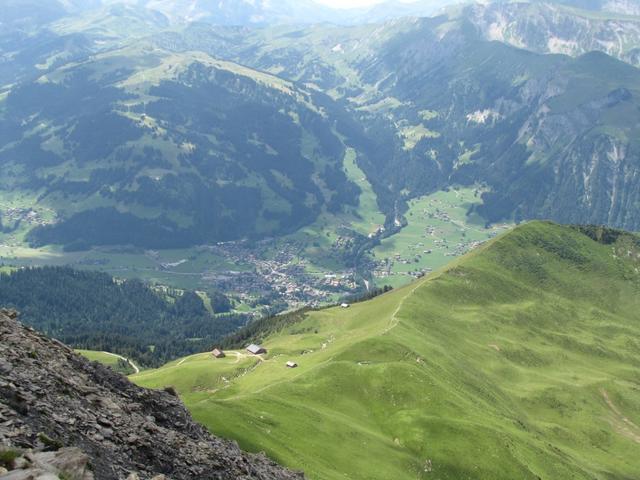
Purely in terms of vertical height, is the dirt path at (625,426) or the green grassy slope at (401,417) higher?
the green grassy slope at (401,417)

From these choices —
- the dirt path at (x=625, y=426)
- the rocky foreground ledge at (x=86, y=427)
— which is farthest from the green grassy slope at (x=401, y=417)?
the rocky foreground ledge at (x=86, y=427)

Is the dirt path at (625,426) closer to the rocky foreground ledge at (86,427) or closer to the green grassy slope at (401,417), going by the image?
the green grassy slope at (401,417)

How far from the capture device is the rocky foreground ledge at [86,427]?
115ft

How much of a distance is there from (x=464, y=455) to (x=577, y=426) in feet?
→ 258

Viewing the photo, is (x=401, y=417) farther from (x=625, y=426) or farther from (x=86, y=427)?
(x=86, y=427)

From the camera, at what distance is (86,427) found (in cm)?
4303

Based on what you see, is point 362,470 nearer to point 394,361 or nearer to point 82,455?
point 394,361

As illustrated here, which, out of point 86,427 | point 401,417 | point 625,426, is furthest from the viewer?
point 625,426

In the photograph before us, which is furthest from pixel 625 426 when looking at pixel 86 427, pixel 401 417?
pixel 86 427

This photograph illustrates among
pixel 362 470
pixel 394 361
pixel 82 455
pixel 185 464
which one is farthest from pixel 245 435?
pixel 394 361

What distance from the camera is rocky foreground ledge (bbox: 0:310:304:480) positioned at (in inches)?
1374

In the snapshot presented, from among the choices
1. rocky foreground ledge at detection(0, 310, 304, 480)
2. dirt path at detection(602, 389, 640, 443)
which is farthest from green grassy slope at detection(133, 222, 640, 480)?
rocky foreground ledge at detection(0, 310, 304, 480)

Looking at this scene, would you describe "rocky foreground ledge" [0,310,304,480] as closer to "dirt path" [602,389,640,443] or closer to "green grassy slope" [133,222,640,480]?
"green grassy slope" [133,222,640,480]

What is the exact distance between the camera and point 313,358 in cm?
18538
